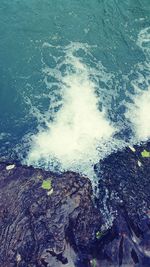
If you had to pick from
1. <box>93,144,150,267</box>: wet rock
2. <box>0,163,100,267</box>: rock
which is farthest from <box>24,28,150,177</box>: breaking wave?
<box>0,163,100,267</box>: rock

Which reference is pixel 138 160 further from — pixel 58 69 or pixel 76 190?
pixel 58 69

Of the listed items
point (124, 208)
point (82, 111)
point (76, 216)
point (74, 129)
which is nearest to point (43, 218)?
point (76, 216)

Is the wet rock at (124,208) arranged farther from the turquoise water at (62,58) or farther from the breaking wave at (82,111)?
the turquoise water at (62,58)

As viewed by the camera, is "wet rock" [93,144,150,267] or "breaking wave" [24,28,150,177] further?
"breaking wave" [24,28,150,177]

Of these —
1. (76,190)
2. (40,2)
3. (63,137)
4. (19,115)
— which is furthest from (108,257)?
(40,2)

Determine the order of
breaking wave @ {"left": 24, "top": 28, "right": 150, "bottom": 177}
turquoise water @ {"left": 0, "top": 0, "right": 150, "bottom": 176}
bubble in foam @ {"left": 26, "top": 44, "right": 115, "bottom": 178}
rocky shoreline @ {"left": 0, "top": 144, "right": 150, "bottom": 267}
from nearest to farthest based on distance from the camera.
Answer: rocky shoreline @ {"left": 0, "top": 144, "right": 150, "bottom": 267} → bubble in foam @ {"left": 26, "top": 44, "right": 115, "bottom": 178} → breaking wave @ {"left": 24, "top": 28, "right": 150, "bottom": 177} → turquoise water @ {"left": 0, "top": 0, "right": 150, "bottom": 176}

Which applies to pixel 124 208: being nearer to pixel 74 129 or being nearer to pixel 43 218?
pixel 43 218

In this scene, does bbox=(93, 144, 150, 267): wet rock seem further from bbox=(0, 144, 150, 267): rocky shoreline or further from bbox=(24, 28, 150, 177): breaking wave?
bbox=(24, 28, 150, 177): breaking wave
